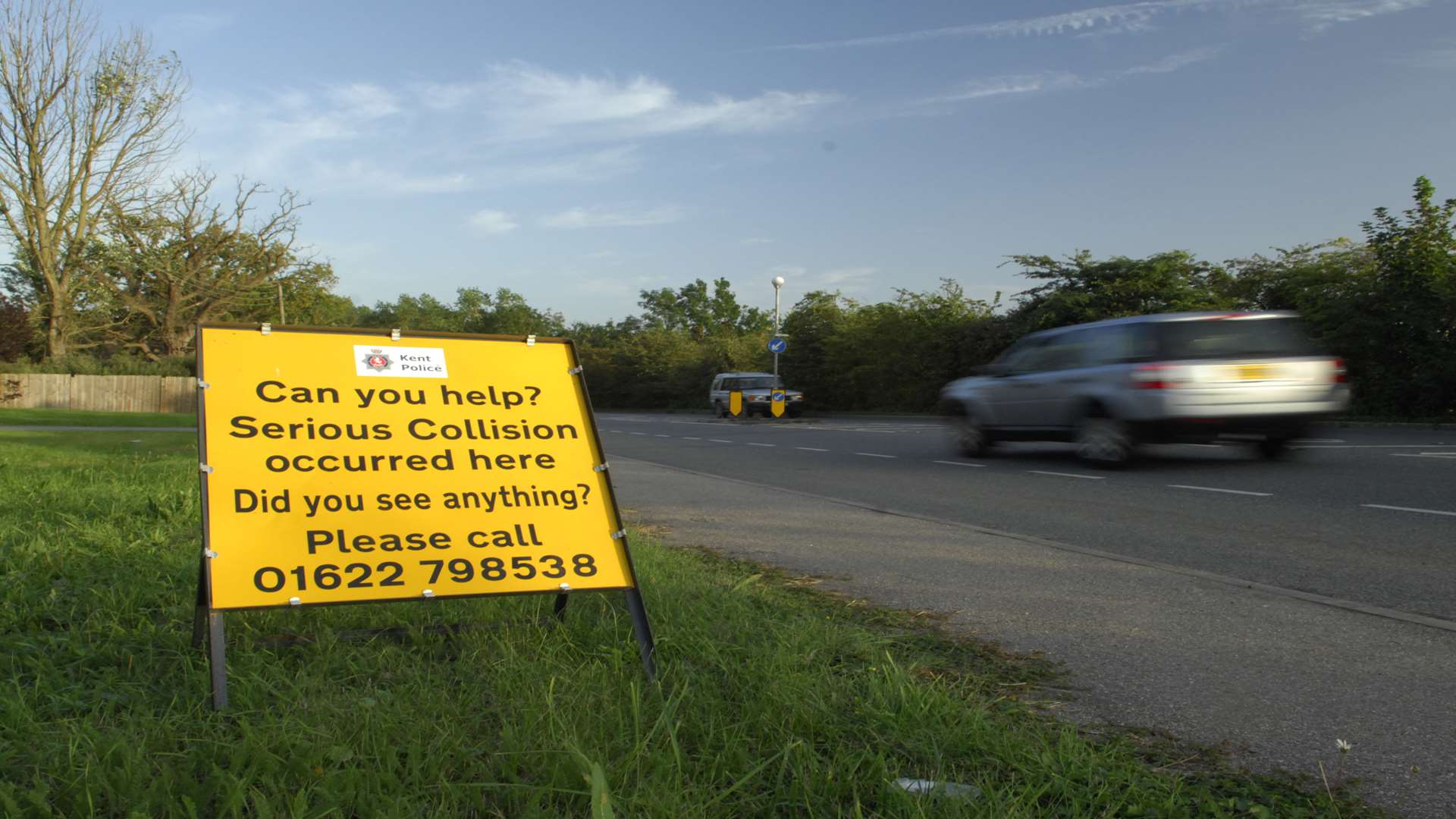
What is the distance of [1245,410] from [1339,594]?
21.0 feet

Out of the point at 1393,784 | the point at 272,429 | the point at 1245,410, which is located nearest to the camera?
the point at 1393,784

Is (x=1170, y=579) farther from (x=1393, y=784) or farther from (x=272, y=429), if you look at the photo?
(x=272, y=429)

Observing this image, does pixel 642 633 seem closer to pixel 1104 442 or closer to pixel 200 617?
pixel 200 617

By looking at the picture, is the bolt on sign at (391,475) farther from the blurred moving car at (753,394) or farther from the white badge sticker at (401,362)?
the blurred moving car at (753,394)

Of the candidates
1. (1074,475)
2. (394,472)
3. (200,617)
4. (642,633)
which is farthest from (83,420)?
(642,633)

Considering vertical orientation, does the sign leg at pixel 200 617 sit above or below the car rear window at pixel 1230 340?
below

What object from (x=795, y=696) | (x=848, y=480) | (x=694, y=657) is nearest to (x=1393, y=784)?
(x=795, y=696)

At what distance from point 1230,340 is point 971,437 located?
3.91m

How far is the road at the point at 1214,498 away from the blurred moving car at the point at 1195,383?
440 mm

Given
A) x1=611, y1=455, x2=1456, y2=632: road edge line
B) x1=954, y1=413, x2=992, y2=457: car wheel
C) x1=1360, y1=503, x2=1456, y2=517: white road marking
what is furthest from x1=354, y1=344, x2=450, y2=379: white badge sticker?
x1=954, y1=413, x2=992, y2=457: car wheel

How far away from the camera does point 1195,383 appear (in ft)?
35.2

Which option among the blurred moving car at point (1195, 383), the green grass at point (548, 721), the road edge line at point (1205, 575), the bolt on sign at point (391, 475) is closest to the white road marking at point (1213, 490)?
the blurred moving car at point (1195, 383)

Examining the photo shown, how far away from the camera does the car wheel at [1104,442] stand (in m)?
11.4

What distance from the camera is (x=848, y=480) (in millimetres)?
11258
